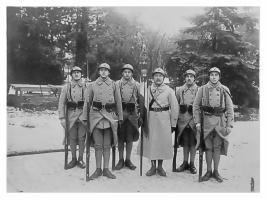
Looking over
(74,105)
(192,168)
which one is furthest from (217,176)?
(74,105)

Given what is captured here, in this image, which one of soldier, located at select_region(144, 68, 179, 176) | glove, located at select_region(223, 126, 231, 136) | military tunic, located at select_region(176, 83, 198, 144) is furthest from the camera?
military tunic, located at select_region(176, 83, 198, 144)

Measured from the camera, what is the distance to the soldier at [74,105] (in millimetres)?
5934

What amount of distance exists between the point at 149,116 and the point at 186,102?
0.63m

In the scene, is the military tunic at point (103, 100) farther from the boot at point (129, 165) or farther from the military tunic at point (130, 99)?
the boot at point (129, 165)

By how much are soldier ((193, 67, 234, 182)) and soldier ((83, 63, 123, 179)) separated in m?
1.20

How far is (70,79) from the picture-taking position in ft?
20.1

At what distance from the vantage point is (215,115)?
17.9ft

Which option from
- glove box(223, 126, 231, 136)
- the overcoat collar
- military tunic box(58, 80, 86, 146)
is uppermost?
the overcoat collar

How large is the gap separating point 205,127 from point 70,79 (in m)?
2.29

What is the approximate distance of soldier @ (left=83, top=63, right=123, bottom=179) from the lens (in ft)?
18.1

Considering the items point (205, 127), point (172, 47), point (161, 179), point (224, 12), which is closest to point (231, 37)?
point (224, 12)

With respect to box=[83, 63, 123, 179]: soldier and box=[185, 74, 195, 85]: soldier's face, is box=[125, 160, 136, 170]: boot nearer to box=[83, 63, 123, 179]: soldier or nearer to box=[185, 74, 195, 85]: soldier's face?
box=[83, 63, 123, 179]: soldier

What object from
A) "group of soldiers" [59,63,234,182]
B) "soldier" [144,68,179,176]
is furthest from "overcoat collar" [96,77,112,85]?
"soldier" [144,68,179,176]
